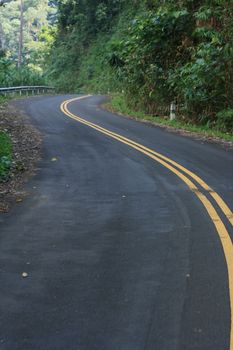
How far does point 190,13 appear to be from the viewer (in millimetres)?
20844

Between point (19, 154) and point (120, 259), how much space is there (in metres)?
7.57

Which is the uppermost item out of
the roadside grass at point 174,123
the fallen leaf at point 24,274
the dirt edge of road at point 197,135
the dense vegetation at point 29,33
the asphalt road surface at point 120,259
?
the dense vegetation at point 29,33

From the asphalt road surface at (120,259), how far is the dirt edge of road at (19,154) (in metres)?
0.26

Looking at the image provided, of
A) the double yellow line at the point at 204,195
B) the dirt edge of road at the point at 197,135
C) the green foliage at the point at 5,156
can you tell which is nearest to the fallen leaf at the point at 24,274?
the double yellow line at the point at 204,195

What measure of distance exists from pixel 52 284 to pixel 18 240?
1491 millimetres

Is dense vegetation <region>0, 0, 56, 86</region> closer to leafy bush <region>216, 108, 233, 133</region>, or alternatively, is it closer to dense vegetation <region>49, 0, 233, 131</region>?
dense vegetation <region>49, 0, 233, 131</region>

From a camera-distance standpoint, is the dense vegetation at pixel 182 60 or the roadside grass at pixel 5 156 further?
the dense vegetation at pixel 182 60

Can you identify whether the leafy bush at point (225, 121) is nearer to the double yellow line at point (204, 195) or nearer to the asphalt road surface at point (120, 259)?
the double yellow line at point (204, 195)

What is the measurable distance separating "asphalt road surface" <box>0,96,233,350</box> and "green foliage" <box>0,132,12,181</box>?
58 cm

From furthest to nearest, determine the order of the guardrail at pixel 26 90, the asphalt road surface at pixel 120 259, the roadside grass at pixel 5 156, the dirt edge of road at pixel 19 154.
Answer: the guardrail at pixel 26 90 → the roadside grass at pixel 5 156 → the dirt edge of road at pixel 19 154 → the asphalt road surface at pixel 120 259

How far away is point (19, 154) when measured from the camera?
12.8 metres

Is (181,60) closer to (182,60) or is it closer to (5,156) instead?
(182,60)

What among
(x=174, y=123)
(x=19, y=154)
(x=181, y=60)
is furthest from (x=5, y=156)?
(x=181, y=60)

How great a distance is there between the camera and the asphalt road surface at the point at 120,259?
166 inches
